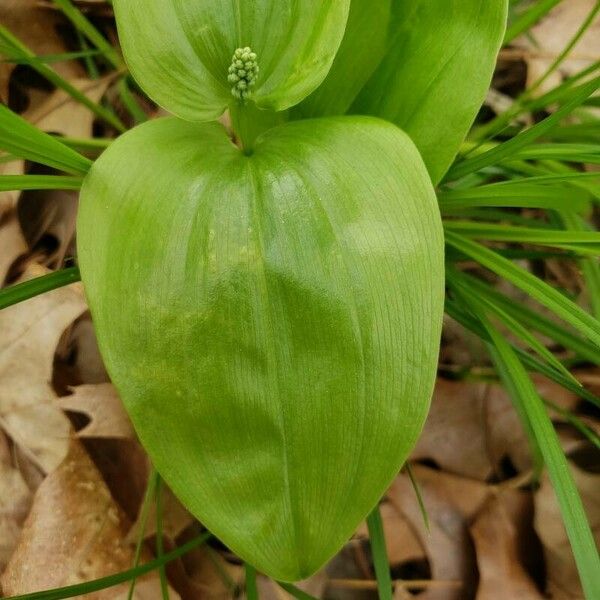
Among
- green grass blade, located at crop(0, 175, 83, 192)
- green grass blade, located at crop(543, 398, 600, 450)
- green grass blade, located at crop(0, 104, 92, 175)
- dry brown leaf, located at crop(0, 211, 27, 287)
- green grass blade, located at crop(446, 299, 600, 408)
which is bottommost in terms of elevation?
green grass blade, located at crop(543, 398, 600, 450)

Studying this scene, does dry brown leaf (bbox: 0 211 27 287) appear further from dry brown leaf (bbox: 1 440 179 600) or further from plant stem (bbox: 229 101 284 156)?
plant stem (bbox: 229 101 284 156)

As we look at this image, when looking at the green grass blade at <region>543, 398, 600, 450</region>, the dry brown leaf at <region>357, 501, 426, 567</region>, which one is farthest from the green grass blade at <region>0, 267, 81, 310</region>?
the green grass blade at <region>543, 398, 600, 450</region>

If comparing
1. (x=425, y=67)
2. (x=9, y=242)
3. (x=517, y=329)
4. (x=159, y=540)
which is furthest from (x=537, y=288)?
(x=9, y=242)

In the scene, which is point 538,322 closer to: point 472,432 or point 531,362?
point 531,362

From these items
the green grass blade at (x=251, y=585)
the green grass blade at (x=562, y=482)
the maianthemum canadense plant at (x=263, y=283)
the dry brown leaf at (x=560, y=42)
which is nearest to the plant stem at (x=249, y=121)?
the maianthemum canadense plant at (x=263, y=283)

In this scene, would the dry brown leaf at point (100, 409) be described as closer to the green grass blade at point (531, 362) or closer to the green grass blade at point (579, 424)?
the green grass blade at point (531, 362)

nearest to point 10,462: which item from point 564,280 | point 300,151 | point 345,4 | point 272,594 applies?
point 272,594
